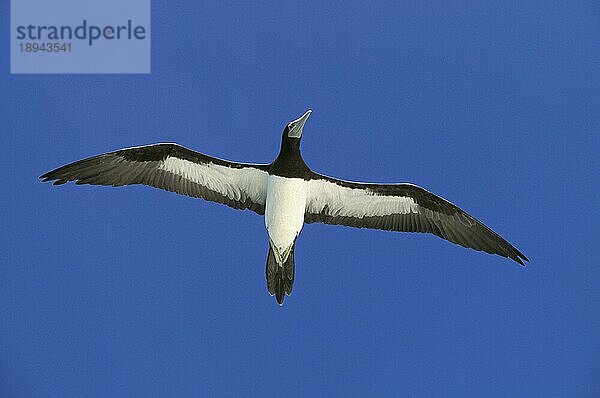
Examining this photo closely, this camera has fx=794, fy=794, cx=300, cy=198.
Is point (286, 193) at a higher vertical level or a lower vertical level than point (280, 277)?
higher

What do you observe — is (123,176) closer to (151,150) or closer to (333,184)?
(151,150)

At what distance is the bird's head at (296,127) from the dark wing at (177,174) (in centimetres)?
70

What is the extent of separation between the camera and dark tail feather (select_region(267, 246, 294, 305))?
35.4ft

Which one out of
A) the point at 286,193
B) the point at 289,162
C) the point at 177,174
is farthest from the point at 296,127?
the point at 177,174

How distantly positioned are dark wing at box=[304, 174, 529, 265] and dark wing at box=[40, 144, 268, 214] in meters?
0.88

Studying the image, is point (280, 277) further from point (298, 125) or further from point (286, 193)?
point (298, 125)

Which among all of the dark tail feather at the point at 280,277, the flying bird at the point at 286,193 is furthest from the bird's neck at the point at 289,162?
the dark tail feather at the point at 280,277

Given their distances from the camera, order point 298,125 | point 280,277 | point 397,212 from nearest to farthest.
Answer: point 298,125 → point 280,277 → point 397,212

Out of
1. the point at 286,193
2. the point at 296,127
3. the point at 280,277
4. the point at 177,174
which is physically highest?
the point at 296,127

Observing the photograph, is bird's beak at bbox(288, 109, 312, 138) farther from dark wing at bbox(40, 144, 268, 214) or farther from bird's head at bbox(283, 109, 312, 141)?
dark wing at bbox(40, 144, 268, 214)

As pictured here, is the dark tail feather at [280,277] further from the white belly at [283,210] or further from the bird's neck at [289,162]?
the bird's neck at [289,162]

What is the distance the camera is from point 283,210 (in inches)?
432

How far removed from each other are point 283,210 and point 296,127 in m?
1.20

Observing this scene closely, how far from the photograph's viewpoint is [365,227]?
11812 millimetres
